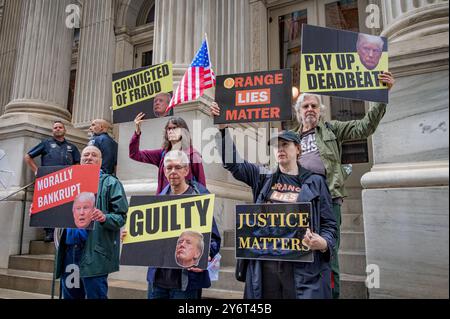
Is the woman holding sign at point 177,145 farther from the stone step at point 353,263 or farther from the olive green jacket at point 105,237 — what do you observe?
the stone step at point 353,263

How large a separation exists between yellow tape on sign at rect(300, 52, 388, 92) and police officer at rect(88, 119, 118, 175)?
3307mm

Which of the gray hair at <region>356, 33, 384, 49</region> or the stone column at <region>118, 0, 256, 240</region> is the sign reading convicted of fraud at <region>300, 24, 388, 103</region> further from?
the stone column at <region>118, 0, 256, 240</region>

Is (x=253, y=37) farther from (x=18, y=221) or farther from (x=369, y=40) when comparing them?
(x=18, y=221)

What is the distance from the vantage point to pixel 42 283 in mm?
4656

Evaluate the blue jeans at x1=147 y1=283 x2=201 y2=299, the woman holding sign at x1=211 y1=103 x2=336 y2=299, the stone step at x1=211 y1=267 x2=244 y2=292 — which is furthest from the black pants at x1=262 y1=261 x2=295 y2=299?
the stone step at x1=211 y1=267 x2=244 y2=292

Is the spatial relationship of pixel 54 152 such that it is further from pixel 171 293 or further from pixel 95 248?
pixel 171 293

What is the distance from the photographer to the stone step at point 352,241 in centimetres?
427

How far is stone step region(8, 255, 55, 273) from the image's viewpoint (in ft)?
17.2

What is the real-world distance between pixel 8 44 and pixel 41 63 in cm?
450

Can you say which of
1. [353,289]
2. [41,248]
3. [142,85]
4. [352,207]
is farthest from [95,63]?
[353,289]

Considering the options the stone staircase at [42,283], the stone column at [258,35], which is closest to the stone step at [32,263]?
the stone staircase at [42,283]
